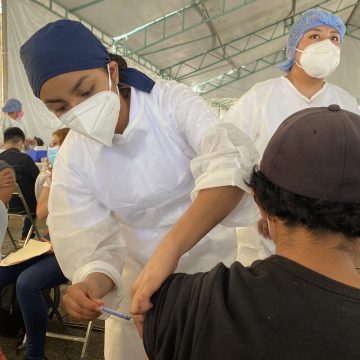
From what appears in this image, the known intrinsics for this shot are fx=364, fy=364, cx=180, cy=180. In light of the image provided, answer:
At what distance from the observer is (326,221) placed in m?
0.53

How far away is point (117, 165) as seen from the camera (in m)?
0.96

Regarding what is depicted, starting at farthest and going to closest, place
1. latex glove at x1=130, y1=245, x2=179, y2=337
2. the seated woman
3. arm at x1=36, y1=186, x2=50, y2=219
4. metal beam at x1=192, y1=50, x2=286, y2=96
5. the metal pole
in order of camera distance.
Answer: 1. metal beam at x1=192, y1=50, x2=286, y2=96
2. the metal pole
3. arm at x1=36, y1=186, x2=50, y2=219
4. the seated woman
5. latex glove at x1=130, y1=245, x2=179, y2=337

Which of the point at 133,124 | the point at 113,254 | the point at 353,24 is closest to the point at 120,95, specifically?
the point at 133,124

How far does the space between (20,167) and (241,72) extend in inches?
400

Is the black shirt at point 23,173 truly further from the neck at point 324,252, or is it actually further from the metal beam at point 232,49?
the metal beam at point 232,49

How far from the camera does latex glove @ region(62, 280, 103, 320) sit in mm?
701

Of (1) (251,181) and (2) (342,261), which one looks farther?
(1) (251,181)

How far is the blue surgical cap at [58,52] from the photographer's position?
2.54ft

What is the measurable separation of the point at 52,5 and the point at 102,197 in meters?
4.55

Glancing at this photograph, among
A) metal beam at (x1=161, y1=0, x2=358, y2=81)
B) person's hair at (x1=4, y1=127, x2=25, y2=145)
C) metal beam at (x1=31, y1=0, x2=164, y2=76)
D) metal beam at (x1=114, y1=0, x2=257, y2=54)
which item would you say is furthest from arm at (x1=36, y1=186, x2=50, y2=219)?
metal beam at (x1=161, y1=0, x2=358, y2=81)

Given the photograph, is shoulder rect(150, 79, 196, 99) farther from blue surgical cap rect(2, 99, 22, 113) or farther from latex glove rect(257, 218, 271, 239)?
blue surgical cap rect(2, 99, 22, 113)

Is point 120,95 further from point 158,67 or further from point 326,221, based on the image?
point 158,67

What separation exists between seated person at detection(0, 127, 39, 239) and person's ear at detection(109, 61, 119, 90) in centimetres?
222

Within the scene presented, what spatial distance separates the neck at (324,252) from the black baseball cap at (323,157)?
6 cm
